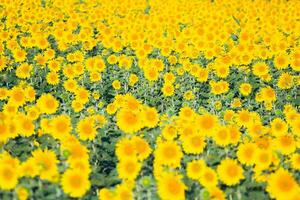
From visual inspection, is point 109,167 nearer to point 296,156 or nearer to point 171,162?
point 171,162

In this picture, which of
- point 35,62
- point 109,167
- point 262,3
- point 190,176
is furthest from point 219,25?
point 190,176

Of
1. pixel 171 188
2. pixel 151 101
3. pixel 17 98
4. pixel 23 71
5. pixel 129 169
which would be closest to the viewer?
pixel 171 188

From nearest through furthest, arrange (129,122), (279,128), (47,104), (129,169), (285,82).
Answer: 1. (129,169)
2. (129,122)
3. (279,128)
4. (47,104)
5. (285,82)

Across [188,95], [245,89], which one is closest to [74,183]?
[188,95]

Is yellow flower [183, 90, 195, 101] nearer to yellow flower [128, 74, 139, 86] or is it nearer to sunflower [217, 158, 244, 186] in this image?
yellow flower [128, 74, 139, 86]

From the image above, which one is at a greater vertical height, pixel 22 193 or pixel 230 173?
pixel 230 173

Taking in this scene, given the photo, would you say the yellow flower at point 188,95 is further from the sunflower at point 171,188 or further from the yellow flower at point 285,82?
the sunflower at point 171,188

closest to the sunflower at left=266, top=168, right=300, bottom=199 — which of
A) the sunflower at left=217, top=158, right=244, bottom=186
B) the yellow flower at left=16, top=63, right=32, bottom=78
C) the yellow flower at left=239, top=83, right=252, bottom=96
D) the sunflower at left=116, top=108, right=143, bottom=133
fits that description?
the sunflower at left=217, top=158, right=244, bottom=186

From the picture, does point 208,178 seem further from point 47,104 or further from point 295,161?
point 47,104

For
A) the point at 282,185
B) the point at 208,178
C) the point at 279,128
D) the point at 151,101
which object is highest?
the point at 151,101
